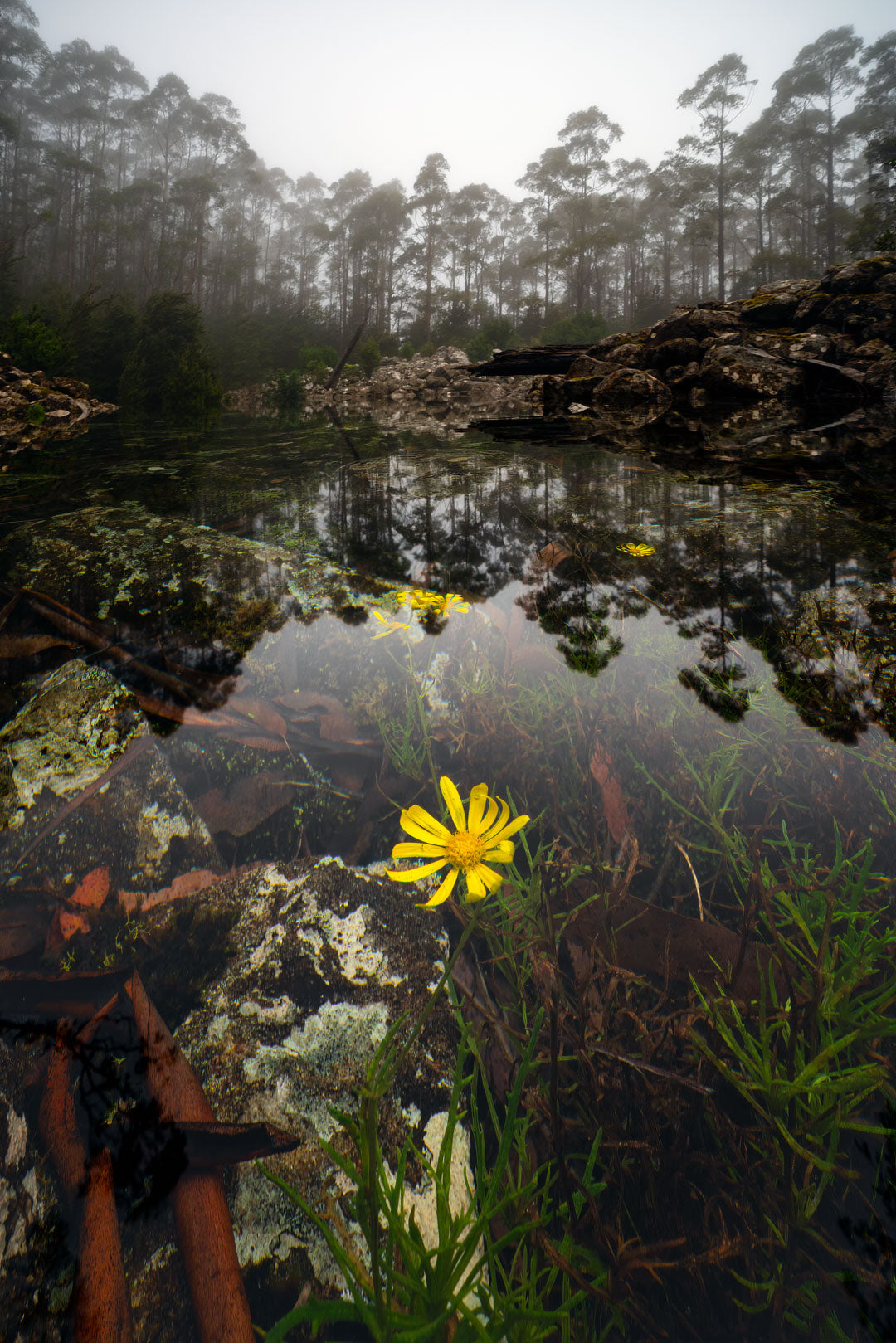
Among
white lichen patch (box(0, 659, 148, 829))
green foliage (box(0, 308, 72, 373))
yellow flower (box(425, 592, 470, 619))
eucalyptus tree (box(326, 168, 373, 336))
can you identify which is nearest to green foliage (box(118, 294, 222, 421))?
green foliage (box(0, 308, 72, 373))

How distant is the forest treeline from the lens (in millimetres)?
25609

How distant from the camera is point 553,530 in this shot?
74.3 inches

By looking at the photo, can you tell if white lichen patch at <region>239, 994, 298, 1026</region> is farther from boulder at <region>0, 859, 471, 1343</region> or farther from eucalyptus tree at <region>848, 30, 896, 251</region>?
eucalyptus tree at <region>848, 30, 896, 251</region>

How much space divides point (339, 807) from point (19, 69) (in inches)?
2325

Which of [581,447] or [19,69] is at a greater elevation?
[19,69]

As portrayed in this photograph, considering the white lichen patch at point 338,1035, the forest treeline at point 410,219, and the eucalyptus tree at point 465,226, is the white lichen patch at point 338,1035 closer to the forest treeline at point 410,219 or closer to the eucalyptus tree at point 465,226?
the forest treeline at point 410,219

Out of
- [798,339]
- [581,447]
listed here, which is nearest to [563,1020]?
[581,447]

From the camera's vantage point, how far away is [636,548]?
1674 mm

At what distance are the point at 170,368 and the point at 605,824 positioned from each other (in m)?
14.4

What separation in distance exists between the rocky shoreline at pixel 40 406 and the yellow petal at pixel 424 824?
21.5ft

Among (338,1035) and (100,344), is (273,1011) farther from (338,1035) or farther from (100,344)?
(100,344)

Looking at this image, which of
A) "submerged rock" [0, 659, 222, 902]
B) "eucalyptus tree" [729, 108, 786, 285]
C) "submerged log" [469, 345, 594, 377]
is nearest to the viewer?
"submerged rock" [0, 659, 222, 902]

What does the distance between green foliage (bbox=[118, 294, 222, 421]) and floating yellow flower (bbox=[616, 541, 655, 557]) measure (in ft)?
31.5

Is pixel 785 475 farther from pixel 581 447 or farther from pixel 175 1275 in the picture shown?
pixel 175 1275
